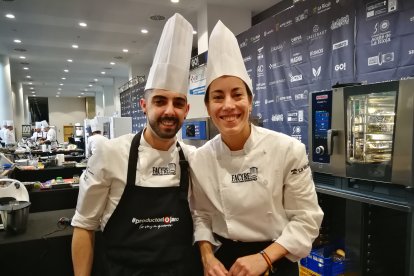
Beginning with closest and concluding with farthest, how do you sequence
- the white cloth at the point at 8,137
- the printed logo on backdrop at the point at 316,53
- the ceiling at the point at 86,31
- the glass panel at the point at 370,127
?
the glass panel at the point at 370,127 < the printed logo on backdrop at the point at 316,53 < the ceiling at the point at 86,31 < the white cloth at the point at 8,137

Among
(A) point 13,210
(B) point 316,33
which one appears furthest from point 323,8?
(A) point 13,210

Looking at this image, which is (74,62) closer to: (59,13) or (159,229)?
(59,13)

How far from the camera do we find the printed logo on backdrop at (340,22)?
9.84 feet

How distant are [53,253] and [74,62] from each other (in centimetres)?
1000

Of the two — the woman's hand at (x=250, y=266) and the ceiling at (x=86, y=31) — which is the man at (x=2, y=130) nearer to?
the ceiling at (x=86, y=31)

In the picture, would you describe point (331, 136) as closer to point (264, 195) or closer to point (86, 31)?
point (264, 195)

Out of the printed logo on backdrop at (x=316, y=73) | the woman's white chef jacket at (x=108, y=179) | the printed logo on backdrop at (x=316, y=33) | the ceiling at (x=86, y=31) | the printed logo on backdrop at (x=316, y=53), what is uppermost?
the ceiling at (x=86, y=31)

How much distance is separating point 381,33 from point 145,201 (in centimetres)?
260

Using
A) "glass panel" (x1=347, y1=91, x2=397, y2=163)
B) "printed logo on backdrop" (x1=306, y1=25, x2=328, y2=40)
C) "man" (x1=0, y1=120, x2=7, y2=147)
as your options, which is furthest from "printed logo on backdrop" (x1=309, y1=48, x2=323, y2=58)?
"man" (x1=0, y1=120, x2=7, y2=147)

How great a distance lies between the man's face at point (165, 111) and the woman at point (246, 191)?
14cm

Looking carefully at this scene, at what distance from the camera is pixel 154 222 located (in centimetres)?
122

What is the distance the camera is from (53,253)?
1.85m

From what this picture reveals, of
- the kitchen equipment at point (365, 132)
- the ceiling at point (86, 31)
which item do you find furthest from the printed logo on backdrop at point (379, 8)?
the ceiling at point (86, 31)

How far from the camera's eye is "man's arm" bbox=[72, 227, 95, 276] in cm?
125
